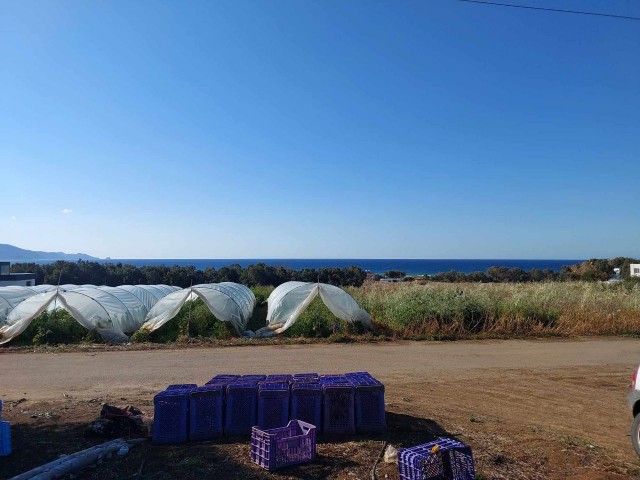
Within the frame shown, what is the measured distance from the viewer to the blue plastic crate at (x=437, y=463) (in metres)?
4.91

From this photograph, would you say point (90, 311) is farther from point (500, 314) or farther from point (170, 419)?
point (500, 314)

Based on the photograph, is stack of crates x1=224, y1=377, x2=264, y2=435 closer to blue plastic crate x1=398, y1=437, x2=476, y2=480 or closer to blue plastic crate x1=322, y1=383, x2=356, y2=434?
blue plastic crate x1=322, y1=383, x2=356, y2=434

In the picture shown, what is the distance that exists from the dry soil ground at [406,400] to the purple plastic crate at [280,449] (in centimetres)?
12

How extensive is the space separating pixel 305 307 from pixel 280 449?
1218 centimetres

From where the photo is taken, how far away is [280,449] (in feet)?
18.0

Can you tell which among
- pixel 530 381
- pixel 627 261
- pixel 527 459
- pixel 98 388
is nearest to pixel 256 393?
pixel 527 459

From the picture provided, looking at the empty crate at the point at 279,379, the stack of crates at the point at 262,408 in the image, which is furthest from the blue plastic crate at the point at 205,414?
the empty crate at the point at 279,379

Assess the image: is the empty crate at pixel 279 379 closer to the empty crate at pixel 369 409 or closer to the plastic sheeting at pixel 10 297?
the empty crate at pixel 369 409

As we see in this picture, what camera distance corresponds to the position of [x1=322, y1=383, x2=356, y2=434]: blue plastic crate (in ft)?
21.5

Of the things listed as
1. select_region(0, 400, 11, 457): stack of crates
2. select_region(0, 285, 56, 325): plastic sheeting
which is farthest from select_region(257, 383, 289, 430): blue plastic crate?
select_region(0, 285, 56, 325): plastic sheeting

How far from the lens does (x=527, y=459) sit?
19.5ft

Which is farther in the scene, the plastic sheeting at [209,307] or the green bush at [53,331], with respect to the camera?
the plastic sheeting at [209,307]

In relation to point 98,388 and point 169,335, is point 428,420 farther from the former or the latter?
point 169,335

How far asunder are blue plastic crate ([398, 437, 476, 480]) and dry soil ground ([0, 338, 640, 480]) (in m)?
0.43
